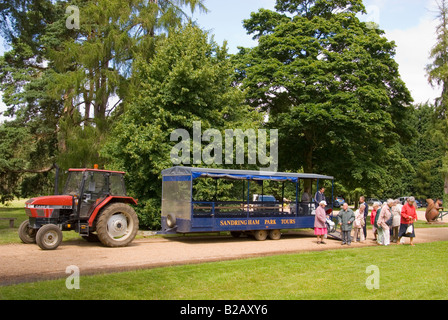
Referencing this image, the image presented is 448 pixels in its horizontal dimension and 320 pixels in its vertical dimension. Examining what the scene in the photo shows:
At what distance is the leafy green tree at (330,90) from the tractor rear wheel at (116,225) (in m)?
12.4

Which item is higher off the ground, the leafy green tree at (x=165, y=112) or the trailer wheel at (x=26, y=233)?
the leafy green tree at (x=165, y=112)

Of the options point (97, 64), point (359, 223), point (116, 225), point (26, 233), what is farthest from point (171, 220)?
point (97, 64)

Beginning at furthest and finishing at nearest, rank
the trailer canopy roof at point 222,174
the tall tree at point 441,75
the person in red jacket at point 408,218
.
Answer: the tall tree at point 441,75 → the person in red jacket at point 408,218 → the trailer canopy roof at point 222,174

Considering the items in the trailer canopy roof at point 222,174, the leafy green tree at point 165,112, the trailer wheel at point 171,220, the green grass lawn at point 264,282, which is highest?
the leafy green tree at point 165,112

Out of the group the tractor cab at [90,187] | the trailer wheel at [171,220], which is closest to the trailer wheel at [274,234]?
the trailer wheel at [171,220]

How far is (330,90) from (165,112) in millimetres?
11245

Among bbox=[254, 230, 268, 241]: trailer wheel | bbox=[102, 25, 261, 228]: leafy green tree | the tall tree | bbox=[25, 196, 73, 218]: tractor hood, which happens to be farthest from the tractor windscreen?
the tall tree

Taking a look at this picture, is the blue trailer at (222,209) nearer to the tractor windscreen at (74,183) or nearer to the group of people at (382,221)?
the group of people at (382,221)

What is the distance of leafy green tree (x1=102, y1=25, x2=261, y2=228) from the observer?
61.6ft

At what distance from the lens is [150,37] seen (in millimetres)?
24609

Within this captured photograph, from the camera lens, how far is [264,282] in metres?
8.72

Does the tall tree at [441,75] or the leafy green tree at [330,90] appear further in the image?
the tall tree at [441,75]

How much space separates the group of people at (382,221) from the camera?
16.3m

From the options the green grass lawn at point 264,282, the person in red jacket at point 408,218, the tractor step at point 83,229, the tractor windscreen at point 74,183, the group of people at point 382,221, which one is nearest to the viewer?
the green grass lawn at point 264,282
